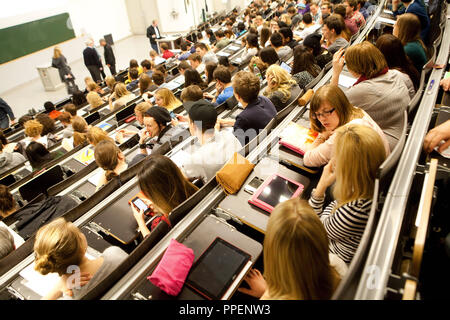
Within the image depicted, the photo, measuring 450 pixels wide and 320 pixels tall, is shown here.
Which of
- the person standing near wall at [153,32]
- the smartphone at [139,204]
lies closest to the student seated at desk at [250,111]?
the smartphone at [139,204]

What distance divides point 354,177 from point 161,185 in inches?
49.7

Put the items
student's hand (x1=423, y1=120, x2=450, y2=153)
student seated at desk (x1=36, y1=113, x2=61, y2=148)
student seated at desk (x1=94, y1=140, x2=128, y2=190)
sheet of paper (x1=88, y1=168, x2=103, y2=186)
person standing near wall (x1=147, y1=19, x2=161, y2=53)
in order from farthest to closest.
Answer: person standing near wall (x1=147, y1=19, x2=161, y2=53) < student seated at desk (x1=36, y1=113, x2=61, y2=148) < sheet of paper (x1=88, y1=168, x2=103, y2=186) < student seated at desk (x1=94, y1=140, x2=128, y2=190) < student's hand (x1=423, y1=120, x2=450, y2=153)

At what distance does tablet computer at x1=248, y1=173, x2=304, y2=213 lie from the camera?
6.27 feet

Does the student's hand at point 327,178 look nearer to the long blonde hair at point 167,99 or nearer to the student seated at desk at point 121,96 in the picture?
the long blonde hair at point 167,99

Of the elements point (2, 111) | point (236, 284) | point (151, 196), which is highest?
point (151, 196)

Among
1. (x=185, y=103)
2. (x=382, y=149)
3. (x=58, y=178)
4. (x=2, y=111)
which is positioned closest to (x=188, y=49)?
(x=2, y=111)

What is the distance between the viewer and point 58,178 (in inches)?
151

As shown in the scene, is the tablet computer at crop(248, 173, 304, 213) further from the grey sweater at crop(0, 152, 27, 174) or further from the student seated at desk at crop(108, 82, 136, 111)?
the student seated at desk at crop(108, 82, 136, 111)

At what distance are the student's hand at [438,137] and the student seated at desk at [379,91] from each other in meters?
0.46

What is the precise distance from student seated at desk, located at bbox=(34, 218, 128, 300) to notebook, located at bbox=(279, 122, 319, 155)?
1527mm

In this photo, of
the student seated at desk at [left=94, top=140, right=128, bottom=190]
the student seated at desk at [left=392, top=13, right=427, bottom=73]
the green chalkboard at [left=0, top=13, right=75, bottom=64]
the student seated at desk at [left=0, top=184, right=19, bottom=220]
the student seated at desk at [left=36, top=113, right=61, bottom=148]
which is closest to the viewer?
the student seated at desk at [left=94, top=140, right=128, bottom=190]

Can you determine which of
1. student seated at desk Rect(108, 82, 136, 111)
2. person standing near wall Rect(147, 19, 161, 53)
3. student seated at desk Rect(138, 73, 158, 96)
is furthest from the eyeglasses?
person standing near wall Rect(147, 19, 161, 53)
